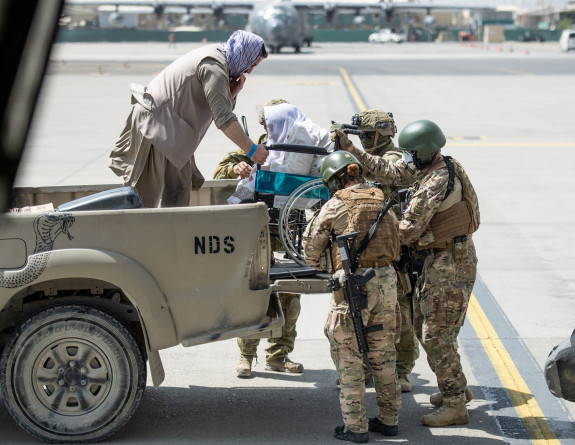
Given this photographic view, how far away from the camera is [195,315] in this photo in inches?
185

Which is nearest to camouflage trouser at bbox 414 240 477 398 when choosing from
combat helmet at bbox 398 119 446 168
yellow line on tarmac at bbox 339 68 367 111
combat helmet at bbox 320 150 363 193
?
combat helmet at bbox 398 119 446 168

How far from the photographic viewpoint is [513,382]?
19.2 feet

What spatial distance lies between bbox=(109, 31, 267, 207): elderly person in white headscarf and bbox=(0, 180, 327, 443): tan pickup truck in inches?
32.1

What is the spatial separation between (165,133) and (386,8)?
308 ft

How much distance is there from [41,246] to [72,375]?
0.73 m

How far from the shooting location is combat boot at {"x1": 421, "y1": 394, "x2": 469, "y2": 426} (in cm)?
510

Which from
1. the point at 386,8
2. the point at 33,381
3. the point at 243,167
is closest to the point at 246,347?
the point at 243,167

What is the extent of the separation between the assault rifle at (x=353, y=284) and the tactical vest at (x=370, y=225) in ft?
0.21

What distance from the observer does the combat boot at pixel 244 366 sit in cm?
595

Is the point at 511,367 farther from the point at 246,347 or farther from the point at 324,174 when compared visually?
the point at 324,174

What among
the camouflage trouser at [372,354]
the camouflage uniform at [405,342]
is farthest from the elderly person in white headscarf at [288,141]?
the camouflage trouser at [372,354]

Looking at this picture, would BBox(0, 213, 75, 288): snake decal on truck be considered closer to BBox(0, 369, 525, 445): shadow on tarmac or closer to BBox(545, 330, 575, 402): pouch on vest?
BBox(0, 369, 525, 445): shadow on tarmac

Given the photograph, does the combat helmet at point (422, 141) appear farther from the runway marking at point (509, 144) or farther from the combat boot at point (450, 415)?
the runway marking at point (509, 144)

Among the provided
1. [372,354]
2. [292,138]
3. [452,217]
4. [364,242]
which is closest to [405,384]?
[372,354]
